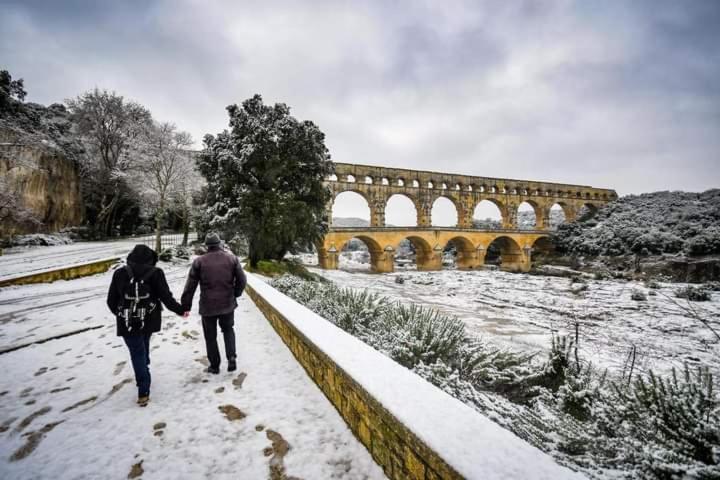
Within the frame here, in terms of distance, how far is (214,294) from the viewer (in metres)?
3.20

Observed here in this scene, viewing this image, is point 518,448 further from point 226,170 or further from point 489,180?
point 489,180

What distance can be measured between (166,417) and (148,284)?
113cm

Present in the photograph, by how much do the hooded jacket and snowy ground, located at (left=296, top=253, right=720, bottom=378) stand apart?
4.87 metres

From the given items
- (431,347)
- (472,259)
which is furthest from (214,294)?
(472,259)

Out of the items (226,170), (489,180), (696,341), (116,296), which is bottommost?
(696,341)

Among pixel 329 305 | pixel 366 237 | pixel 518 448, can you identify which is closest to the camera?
pixel 518 448

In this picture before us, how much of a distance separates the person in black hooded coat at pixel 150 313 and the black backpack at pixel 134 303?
0.07 ft

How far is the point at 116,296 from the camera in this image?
259 cm

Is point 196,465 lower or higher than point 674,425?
lower

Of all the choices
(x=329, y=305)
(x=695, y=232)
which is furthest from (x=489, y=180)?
(x=329, y=305)

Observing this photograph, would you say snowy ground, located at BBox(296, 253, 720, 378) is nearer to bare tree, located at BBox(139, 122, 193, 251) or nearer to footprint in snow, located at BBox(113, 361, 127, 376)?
footprint in snow, located at BBox(113, 361, 127, 376)

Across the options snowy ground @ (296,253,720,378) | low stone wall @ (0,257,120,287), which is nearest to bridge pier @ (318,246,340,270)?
snowy ground @ (296,253,720,378)

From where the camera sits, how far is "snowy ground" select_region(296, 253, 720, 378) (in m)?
5.85

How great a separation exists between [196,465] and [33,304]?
23.0 feet
